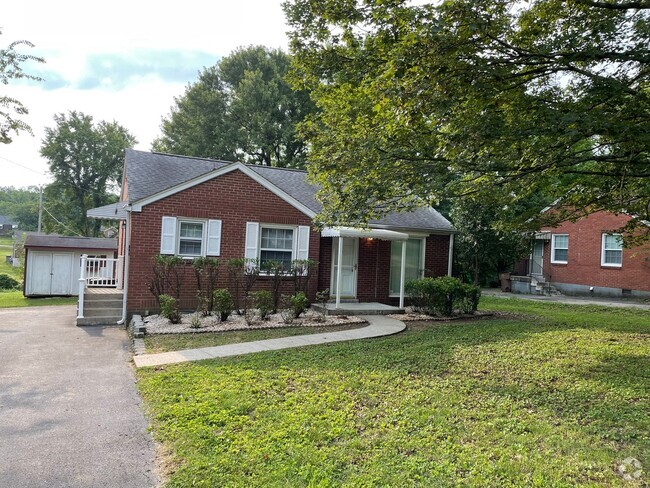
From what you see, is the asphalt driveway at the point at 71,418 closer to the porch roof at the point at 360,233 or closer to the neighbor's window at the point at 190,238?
the neighbor's window at the point at 190,238

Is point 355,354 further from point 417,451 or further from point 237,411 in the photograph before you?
point 417,451

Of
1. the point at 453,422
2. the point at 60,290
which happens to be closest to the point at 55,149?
the point at 60,290

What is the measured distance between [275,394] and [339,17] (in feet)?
18.4

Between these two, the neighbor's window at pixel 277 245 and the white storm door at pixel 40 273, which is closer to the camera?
the neighbor's window at pixel 277 245

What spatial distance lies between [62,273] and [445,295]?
59.8 ft

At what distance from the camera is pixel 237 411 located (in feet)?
16.0

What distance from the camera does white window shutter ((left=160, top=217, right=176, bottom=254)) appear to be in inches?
463

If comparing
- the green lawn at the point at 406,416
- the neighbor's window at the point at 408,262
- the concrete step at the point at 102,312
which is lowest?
the concrete step at the point at 102,312

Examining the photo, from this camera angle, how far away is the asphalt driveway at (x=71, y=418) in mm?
3707

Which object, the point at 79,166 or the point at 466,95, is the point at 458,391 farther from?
the point at 79,166

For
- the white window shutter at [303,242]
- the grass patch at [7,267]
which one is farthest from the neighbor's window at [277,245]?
the grass patch at [7,267]

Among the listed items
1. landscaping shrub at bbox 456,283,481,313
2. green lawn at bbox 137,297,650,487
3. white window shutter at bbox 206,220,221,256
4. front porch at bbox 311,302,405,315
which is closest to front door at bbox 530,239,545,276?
landscaping shrub at bbox 456,283,481,313

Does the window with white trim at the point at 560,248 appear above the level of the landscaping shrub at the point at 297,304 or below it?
above

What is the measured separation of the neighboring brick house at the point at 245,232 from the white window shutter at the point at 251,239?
3 centimetres
